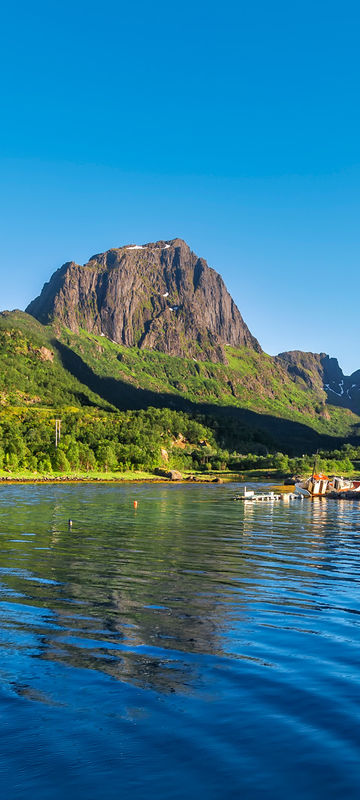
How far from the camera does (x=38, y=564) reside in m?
36.6

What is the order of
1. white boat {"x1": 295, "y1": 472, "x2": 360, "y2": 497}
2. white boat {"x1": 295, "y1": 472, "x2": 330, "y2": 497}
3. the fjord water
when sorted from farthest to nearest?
1. white boat {"x1": 295, "y1": 472, "x2": 360, "y2": 497}
2. white boat {"x1": 295, "y1": 472, "x2": 330, "y2": 497}
3. the fjord water

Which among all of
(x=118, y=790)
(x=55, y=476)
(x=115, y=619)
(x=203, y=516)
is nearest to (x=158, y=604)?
(x=115, y=619)

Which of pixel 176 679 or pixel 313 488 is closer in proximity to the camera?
pixel 176 679

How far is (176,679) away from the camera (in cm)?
1741

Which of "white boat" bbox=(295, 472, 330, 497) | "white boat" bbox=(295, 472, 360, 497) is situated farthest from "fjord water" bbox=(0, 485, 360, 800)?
"white boat" bbox=(295, 472, 360, 497)

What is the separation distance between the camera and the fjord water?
1234 cm

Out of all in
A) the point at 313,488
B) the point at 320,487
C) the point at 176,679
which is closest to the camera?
the point at 176,679

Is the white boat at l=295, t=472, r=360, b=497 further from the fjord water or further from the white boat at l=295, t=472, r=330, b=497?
the fjord water

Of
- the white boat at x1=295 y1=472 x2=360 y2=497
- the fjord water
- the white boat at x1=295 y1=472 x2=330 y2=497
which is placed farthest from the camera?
the white boat at x1=295 y1=472 x2=360 y2=497

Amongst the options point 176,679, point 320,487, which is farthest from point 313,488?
point 176,679

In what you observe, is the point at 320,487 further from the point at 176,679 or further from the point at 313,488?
the point at 176,679

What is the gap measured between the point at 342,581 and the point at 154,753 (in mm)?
24570

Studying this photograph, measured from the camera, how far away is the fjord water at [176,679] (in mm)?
12344

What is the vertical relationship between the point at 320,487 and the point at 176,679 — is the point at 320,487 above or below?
below
